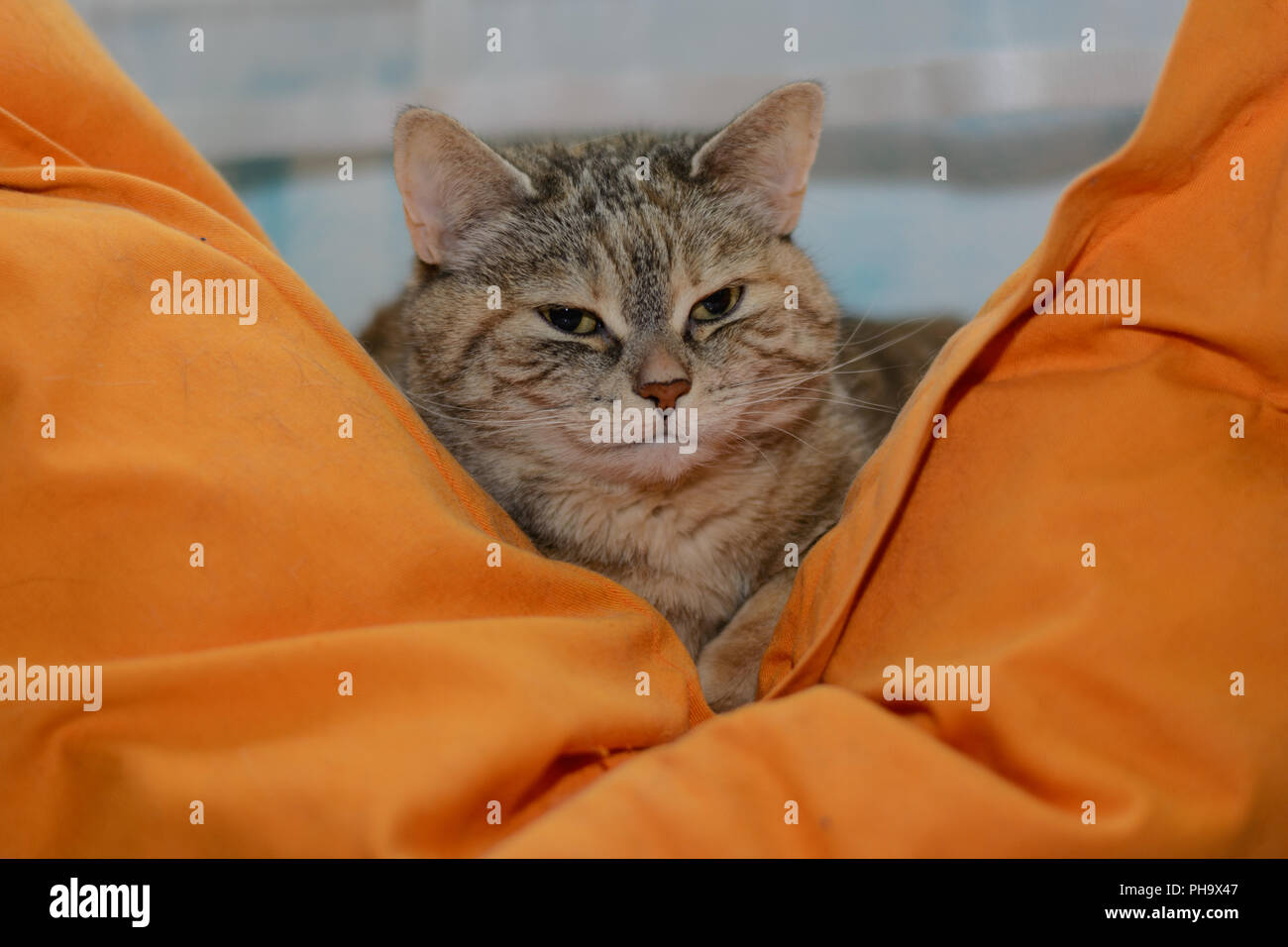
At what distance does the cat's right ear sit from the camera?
6.25ft

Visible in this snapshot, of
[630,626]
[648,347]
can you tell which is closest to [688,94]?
[648,347]

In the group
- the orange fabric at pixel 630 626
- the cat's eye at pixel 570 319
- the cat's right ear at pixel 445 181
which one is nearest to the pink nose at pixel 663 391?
the cat's eye at pixel 570 319

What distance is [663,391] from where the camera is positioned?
1775 mm

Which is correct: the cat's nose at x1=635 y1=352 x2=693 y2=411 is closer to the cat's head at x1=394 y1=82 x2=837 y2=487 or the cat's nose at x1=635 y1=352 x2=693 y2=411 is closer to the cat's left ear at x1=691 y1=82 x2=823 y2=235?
the cat's head at x1=394 y1=82 x2=837 y2=487

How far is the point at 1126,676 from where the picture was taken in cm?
122

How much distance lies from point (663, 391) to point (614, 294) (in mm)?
261

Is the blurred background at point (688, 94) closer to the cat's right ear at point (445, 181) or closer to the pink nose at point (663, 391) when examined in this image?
the cat's right ear at point (445, 181)

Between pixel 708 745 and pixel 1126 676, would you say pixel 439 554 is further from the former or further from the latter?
pixel 1126 676

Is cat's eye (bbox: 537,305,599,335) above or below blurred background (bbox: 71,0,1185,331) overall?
below

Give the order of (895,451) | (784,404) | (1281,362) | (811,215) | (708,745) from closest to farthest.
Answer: (708,745) → (1281,362) → (895,451) → (784,404) → (811,215)

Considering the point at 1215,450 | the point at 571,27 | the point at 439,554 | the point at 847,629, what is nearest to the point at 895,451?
the point at 847,629

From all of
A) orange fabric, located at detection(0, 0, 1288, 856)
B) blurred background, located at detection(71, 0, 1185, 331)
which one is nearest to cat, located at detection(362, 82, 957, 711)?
orange fabric, located at detection(0, 0, 1288, 856)

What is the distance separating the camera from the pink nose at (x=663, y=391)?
69.9 inches
